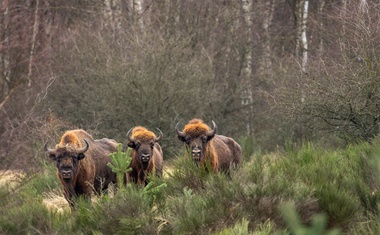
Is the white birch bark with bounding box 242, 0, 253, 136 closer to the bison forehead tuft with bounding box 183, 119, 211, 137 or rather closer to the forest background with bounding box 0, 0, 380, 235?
the forest background with bounding box 0, 0, 380, 235

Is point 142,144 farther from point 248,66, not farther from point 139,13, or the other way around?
point 139,13

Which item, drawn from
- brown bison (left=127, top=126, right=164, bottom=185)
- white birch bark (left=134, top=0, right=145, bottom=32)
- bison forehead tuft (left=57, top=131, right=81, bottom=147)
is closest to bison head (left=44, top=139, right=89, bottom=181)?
bison forehead tuft (left=57, top=131, right=81, bottom=147)

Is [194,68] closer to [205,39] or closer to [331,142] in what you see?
[205,39]

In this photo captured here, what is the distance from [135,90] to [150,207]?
12026mm

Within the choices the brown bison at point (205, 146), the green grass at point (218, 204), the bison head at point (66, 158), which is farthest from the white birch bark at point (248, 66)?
the green grass at point (218, 204)

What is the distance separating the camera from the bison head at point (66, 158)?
12883mm

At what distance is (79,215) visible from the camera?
38.0 ft

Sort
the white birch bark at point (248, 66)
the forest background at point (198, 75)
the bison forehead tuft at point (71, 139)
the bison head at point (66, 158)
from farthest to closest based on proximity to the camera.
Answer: the white birch bark at point (248, 66)
the forest background at point (198, 75)
the bison forehead tuft at point (71, 139)
the bison head at point (66, 158)

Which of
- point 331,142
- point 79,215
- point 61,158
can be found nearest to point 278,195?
point 79,215

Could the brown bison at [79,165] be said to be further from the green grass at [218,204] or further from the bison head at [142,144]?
the green grass at [218,204]

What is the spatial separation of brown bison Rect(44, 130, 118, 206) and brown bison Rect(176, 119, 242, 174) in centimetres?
147

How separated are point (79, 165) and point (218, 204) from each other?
3.50 meters

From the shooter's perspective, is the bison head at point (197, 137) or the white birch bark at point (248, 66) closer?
the bison head at point (197, 137)

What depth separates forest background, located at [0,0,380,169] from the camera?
1716 cm
